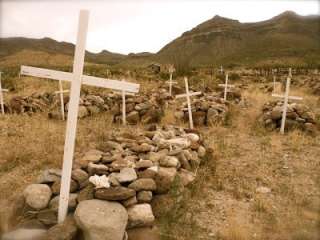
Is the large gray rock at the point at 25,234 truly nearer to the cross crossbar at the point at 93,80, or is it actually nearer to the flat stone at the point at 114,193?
the flat stone at the point at 114,193

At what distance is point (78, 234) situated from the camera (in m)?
3.24

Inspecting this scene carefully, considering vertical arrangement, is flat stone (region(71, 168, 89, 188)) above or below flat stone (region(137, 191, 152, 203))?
above

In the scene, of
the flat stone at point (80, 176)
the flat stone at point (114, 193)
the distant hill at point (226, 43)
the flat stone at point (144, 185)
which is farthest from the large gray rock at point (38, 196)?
the distant hill at point (226, 43)

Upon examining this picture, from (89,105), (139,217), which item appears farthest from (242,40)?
(139,217)

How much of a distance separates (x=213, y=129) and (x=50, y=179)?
5.89m

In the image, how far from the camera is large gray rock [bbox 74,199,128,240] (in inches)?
122

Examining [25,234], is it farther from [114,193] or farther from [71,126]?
[71,126]

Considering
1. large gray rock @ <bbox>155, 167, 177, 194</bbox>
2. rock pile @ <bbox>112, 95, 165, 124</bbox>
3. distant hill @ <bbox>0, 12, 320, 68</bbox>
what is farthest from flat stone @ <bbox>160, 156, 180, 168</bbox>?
distant hill @ <bbox>0, 12, 320, 68</bbox>

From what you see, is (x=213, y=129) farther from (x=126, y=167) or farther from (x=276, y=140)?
(x=126, y=167)

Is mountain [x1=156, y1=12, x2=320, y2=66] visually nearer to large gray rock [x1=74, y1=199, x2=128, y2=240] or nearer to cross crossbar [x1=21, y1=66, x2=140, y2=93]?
cross crossbar [x1=21, y1=66, x2=140, y2=93]

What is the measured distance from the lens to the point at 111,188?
144 inches

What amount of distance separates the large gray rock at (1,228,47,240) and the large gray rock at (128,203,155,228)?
95 centimetres

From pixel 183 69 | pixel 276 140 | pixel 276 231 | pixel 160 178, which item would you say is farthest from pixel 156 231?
pixel 183 69

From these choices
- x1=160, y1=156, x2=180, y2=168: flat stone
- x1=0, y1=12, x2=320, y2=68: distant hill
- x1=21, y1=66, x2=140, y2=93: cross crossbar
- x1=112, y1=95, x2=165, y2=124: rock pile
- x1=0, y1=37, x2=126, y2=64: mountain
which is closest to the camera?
x1=21, y1=66, x2=140, y2=93: cross crossbar
